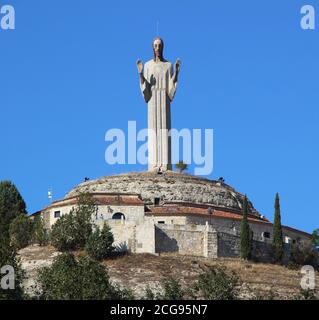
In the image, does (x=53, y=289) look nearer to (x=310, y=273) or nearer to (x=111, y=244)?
(x=111, y=244)

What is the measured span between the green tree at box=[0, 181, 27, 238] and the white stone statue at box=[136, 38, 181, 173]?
955cm

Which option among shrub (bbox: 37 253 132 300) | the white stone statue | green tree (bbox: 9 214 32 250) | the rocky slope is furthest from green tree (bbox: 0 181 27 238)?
shrub (bbox: 37 253 132 300)

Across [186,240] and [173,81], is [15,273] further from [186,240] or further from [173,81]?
[173,81]

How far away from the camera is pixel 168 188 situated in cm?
8962

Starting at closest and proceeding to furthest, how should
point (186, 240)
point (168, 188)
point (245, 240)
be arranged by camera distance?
point (186, 240) → point (245, 240) → point (168, 188)

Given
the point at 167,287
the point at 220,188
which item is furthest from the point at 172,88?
the point at 167,287

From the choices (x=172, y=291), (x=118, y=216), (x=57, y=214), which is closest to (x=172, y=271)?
(x=172, y=291)

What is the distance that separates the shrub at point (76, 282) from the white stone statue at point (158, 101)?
64.2 ft

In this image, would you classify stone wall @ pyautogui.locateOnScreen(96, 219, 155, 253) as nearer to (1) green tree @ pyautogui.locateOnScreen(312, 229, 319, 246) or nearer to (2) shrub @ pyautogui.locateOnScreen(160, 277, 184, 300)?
(2) shrub @ pyautogui.locateOnScreen(160, 277, 184, 300)

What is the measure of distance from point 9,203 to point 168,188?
37.3 ft

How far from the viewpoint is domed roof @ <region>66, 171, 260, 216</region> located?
89.3 m

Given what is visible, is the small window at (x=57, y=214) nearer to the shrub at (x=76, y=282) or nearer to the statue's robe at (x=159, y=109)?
the statue's robe at (x=159, y=109)

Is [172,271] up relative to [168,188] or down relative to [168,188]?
down
